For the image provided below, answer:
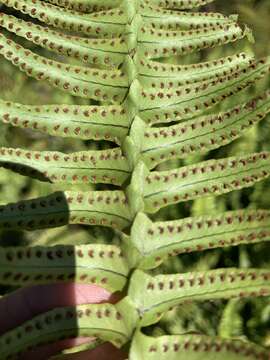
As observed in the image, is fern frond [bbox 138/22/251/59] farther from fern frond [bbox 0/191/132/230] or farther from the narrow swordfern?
fern frond [bbox 0/191/132/230]

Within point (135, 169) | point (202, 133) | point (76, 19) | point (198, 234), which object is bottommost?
point (198, 234)

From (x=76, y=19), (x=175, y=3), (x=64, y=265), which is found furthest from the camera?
(x=175, y=3)

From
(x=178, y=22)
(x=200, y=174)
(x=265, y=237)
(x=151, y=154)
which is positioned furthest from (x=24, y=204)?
(x=178, y=22)

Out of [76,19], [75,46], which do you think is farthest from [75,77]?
[76,19]

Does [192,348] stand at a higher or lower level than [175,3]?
lower

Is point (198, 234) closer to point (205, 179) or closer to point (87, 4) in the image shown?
point (205, 179)

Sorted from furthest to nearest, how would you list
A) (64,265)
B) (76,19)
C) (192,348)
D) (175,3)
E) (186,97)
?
(175,3), (76,19), (186,97), (64,265), (192,348)

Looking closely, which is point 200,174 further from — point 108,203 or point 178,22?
point 178,22

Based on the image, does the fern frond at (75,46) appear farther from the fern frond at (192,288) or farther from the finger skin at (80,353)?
the finger skin at (80,353)
